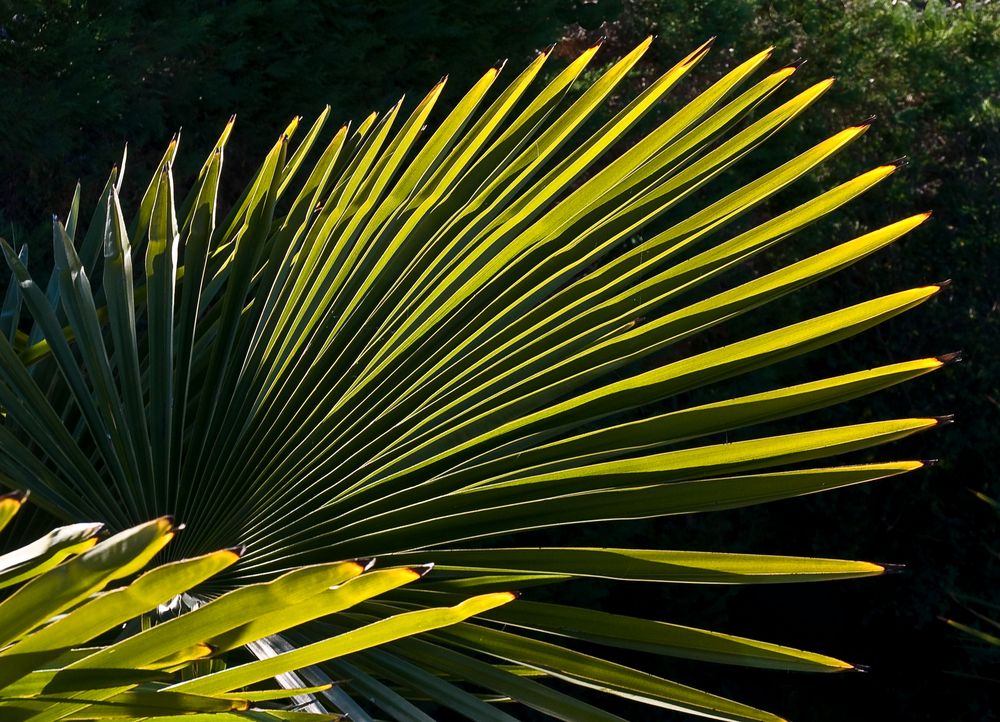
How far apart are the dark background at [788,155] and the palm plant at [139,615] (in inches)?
114

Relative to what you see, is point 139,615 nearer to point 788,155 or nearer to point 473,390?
point 473,390

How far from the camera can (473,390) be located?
4.87ft

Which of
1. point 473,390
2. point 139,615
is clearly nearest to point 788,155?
point 473,390

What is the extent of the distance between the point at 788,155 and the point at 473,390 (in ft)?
16.3

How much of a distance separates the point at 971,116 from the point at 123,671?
260 inches

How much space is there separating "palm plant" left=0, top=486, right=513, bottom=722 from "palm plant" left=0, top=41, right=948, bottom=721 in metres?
0.28

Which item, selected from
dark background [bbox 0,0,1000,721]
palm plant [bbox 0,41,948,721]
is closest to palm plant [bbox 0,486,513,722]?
palm plant [bbox 0,41,948,721]

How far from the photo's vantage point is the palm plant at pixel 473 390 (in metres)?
1.25

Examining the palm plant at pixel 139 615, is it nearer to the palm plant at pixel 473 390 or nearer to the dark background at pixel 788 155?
the palm plant at pixel 473 390

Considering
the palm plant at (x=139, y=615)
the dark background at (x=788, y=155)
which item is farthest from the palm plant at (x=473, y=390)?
the dark background at (x=788, y=155)

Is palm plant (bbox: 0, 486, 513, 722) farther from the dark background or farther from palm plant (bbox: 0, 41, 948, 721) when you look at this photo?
the dark background

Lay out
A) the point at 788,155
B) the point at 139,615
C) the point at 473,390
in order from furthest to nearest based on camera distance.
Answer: the point at 788,155
the point at 473,390
the point at 139,615

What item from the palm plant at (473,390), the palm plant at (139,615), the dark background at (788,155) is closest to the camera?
the palm plant at (139,615)

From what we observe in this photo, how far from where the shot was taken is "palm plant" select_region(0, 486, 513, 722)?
70cm
